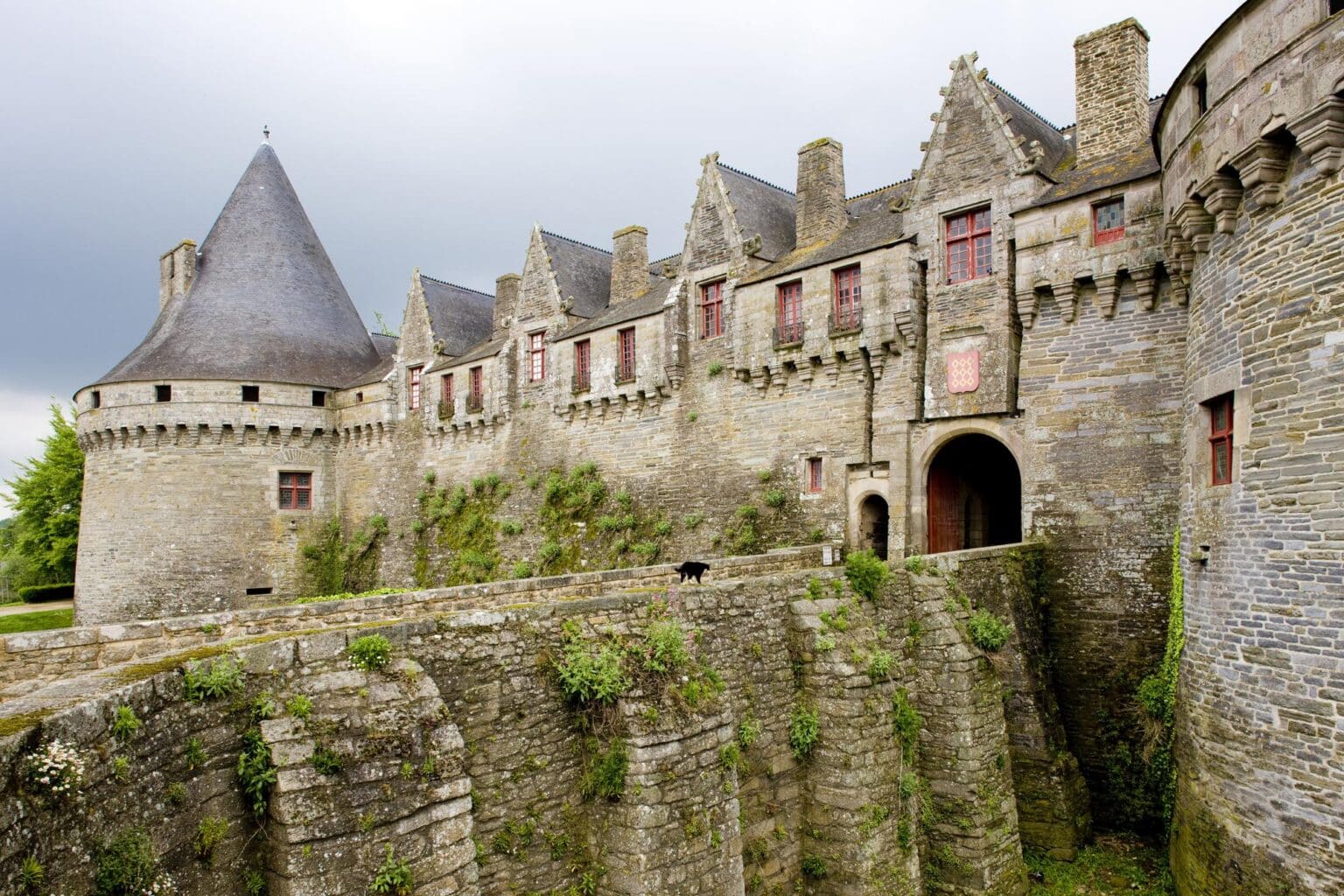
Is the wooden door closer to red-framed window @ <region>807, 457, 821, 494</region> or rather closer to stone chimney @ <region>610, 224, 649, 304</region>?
red-framed window @ <region>807, 457, 821, 494</region>

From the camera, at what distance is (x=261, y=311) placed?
3066 cm

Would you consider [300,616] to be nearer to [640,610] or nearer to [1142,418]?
[640,610]

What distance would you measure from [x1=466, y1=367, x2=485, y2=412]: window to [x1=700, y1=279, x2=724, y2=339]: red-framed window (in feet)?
28.1

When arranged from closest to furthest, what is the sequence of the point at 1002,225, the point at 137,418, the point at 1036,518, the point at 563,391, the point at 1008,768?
the point at 1008,768
the point at 1036,518
the point at 1002,225
the point at 563,391
the point at 137,418

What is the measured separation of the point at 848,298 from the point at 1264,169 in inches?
359

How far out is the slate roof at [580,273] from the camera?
2588 centimetres

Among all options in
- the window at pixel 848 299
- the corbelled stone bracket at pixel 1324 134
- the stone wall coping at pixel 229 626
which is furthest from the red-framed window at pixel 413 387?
the corbelled stone bracket at pixel 1324 134

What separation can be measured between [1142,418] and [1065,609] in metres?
3.13

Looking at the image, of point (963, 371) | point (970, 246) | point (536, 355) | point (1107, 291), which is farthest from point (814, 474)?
point (536, 355)

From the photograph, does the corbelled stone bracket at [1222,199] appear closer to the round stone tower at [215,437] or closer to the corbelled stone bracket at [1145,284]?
the corbelled stone bracket at [1145,284]

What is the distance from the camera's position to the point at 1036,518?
14.9 metres

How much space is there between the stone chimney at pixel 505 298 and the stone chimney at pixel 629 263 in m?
3.43

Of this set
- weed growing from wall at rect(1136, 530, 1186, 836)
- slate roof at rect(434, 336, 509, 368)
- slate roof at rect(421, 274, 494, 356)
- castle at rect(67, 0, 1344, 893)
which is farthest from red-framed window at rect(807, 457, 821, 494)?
slate roof at rect(421, 274, 494, 356)

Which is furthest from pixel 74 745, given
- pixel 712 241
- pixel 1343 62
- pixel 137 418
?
pixel 137 418
